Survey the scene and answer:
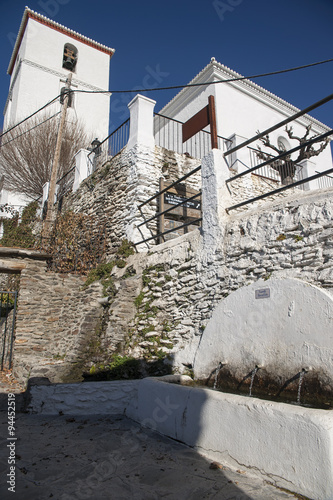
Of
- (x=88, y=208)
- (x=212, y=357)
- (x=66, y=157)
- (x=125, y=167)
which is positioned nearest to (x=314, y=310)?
(x=212, y=357)

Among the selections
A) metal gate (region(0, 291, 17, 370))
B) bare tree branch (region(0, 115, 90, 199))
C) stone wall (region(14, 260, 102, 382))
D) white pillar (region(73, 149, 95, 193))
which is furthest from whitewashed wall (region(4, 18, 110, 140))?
stone wall (region(14, 260, 102, 382))

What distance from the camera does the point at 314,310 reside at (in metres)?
3.08

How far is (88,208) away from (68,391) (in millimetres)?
6211

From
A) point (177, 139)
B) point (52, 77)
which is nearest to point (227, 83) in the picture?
point (177, 139)

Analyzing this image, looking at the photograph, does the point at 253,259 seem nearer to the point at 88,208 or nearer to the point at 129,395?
the point at 129,395

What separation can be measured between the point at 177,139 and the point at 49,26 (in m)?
16.0

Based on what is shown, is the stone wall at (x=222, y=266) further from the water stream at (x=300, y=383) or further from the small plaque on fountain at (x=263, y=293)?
the water stream at (x=300, y=383)

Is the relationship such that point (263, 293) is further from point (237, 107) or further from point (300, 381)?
point (237, 107)

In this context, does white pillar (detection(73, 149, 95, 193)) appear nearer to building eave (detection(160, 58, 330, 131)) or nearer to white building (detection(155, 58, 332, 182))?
white building (detection(155, 58, 332, 182))

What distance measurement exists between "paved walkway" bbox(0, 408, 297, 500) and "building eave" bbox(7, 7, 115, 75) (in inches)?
889

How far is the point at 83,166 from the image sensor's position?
11.0 meters

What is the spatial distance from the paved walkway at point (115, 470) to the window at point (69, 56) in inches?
854

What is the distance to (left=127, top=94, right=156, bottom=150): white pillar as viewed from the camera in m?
8.25

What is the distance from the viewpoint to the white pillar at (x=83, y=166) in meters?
11.0
